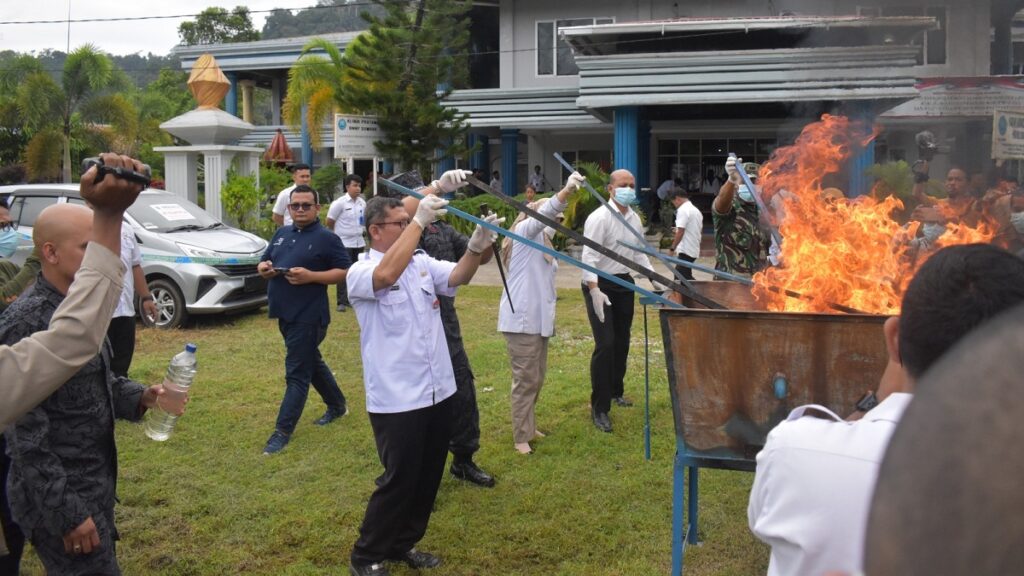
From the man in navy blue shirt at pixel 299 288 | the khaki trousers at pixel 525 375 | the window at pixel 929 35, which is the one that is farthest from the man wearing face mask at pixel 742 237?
the window at pixel 929 35

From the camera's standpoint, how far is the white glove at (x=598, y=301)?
21.2 ft

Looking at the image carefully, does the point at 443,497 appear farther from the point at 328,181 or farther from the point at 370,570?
the point at 328,181

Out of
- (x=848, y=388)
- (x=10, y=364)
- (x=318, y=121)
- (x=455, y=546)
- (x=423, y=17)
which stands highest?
(x=423, y=17)

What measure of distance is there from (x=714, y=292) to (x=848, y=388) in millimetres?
1832

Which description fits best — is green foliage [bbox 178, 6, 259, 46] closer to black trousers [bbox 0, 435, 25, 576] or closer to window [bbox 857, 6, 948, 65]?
window [bbox 857, 6, 948, 65]

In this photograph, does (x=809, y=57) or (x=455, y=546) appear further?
(x=809, y=57)

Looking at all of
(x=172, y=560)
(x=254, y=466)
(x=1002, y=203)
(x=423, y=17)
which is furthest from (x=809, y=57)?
(x=172, y=560)

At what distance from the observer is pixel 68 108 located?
27484mm

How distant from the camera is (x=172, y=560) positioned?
448 cm

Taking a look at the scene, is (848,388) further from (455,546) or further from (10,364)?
(10,364)

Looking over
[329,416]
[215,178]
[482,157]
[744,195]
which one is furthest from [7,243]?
[482,157]

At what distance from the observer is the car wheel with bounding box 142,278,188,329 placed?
1079 centimetres

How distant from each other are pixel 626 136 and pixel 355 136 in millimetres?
6219

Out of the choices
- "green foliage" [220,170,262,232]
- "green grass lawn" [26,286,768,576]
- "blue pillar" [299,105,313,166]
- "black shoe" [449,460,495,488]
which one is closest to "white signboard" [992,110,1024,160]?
"green grass lawn" [26,286,768,576]
